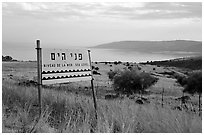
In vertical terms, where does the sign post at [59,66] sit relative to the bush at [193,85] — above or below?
above

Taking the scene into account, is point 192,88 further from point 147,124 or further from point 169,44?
point 147,124

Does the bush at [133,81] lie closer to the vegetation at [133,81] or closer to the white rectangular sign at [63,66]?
the vegetation at [133,81]

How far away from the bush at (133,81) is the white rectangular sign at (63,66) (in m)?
17.9

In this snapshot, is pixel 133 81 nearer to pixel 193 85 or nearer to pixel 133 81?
pixel 133 81

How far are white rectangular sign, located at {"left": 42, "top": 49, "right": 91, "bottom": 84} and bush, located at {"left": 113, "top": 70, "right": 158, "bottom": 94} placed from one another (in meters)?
17.9

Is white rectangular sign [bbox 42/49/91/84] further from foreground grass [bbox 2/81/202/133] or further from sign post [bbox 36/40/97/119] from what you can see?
foreground grass [bbox 2/81/202/133]

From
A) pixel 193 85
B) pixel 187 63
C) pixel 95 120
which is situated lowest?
pixel 193 85

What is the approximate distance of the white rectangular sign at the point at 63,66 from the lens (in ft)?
16.8

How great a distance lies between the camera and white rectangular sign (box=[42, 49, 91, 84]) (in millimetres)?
5121

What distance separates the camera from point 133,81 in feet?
82.4

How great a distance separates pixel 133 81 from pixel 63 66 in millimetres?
20109

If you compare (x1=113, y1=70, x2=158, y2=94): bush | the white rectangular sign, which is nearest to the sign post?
the white rectangular sign

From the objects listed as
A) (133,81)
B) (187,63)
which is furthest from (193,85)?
(133,81)

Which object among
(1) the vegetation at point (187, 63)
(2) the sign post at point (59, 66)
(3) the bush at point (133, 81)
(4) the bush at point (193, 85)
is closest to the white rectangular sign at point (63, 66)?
(2) the sign post at point (59, 66)
